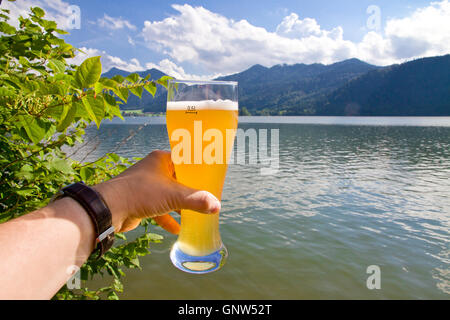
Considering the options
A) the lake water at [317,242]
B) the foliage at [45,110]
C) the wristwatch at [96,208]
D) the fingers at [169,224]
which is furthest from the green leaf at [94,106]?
the lake water at [317,242]

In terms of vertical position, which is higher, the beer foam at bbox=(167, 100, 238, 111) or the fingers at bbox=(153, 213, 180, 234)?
the beer foam at bbox=(167, 100, 238, 111)

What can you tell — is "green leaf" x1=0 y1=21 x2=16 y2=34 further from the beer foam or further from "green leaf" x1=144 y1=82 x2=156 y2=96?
the beer foam

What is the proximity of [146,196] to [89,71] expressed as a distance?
621 mm


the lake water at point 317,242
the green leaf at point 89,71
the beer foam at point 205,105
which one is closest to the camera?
the green leaf at point 89,71

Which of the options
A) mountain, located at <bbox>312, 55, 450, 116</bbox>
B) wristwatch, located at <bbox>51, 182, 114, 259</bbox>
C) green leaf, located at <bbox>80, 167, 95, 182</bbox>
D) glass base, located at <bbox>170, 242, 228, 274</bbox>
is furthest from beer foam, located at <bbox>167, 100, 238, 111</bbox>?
mountain, located at <bbox>312, 55, 450, 116</bbox>

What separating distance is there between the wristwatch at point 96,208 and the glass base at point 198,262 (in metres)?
0.48

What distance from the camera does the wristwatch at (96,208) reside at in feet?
4.15

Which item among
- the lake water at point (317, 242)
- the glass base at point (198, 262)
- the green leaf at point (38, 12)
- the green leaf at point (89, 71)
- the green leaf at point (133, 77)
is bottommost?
the lake water at point (317, 242)

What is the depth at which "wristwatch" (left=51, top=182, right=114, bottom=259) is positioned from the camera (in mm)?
1265

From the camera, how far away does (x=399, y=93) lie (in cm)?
14438

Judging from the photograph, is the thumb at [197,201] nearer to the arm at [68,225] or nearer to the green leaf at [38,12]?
the arm at [68,225]

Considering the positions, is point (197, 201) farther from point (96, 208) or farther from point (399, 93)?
point (399, 93)

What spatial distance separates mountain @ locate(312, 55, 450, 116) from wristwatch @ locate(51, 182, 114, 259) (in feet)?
528

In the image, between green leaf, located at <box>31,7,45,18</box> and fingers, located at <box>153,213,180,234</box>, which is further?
green leaf, located at <box>31,7,45,18</box>
